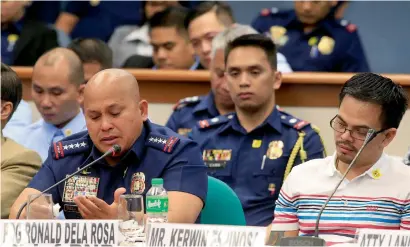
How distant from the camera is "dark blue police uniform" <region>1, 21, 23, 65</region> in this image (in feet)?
20.9

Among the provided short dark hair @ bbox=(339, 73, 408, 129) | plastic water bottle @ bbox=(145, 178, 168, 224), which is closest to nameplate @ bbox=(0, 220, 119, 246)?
plastic water bottle @ bbox=(145, 178, 168, 224)

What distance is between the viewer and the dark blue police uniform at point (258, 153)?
4.40 meters

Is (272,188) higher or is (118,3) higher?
(118,3)

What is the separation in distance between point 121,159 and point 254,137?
123 centimetres

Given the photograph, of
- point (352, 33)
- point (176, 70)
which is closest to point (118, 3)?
point (176, 70)

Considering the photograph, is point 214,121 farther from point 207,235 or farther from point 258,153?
point 207,235

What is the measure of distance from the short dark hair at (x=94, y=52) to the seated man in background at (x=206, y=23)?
60cm

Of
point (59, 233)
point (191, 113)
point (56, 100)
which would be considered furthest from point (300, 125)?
point (59, 233)

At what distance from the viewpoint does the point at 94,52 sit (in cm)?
542

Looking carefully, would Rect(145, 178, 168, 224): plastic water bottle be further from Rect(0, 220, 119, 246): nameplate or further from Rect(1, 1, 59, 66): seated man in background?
Rect(1, 1, 59, 66): seated man in background

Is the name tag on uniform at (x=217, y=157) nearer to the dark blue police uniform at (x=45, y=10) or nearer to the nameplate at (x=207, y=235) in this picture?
the nameplate at (x=207, y=235)

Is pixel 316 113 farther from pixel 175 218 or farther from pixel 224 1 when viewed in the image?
pixel 175 218

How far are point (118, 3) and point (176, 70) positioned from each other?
1348 millimetres

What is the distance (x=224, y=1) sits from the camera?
646 cm
